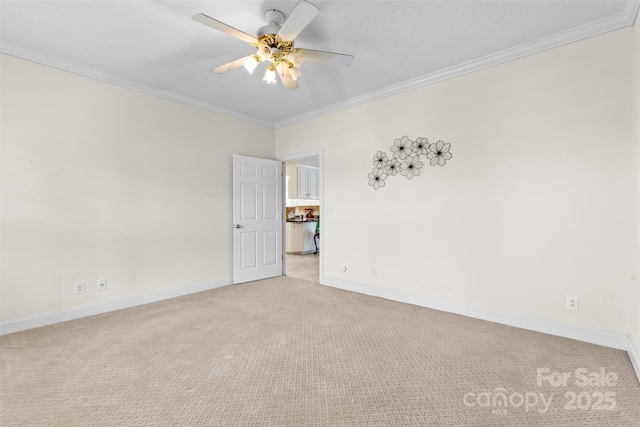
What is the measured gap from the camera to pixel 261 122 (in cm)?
491

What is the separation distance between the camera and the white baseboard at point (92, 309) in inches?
108

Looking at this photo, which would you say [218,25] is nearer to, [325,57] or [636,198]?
[325,57]

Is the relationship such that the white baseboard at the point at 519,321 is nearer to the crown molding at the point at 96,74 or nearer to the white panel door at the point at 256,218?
the white panel door at the point at 256,218

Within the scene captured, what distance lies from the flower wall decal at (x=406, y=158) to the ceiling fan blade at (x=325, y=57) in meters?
1.47

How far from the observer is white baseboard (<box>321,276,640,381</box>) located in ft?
7.72

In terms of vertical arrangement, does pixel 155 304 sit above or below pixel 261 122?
below

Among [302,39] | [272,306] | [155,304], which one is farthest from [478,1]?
[155,304]

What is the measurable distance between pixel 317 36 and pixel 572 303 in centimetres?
323

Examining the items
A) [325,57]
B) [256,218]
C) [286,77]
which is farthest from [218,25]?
[256,218]

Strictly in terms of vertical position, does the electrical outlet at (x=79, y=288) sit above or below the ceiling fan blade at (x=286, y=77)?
below

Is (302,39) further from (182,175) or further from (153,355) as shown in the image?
(153,355)

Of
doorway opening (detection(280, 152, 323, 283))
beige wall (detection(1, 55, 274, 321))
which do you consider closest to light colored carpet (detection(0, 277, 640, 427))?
beige wall (detection(1, 55, 274, 321))

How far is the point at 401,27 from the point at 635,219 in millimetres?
2344

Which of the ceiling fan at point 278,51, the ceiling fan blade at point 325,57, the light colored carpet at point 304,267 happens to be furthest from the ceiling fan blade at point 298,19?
the light colored carpet at point 304,267
